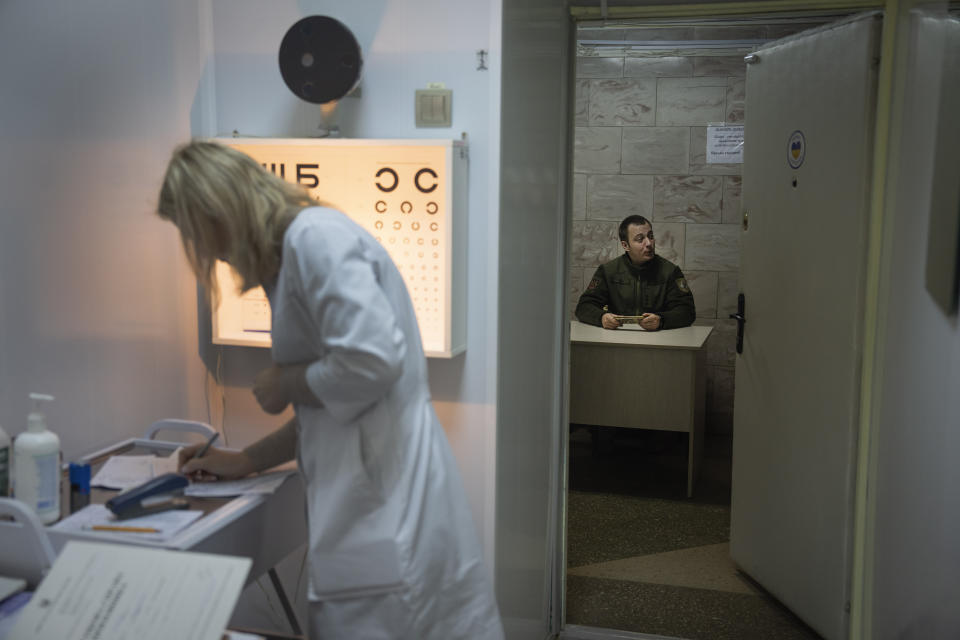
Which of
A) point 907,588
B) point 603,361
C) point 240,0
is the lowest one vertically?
point 907,588

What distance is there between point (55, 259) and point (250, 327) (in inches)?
25.0

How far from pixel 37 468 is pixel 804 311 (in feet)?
8.48

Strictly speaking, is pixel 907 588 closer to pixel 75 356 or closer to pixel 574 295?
pixel 75 356

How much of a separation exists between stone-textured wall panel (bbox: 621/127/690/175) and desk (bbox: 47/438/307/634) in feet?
14.4

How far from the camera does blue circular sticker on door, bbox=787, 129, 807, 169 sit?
3205 mm

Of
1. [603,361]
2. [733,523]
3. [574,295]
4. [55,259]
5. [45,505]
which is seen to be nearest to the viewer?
[45,505]

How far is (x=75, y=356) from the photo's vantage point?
6.38 feet

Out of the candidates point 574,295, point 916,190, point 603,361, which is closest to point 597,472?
point 603,361

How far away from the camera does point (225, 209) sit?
1.57 meters

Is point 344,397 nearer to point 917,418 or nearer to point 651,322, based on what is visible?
point 917,418

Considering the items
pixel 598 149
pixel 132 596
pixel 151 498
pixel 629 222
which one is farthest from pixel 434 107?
pixel 598 149

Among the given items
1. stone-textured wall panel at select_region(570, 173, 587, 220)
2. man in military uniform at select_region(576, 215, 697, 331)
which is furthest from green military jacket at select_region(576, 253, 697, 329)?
stone-textured wall panel at select_region(570, 173, 587, 220)

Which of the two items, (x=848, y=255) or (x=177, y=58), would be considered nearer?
(x=177, y=58)

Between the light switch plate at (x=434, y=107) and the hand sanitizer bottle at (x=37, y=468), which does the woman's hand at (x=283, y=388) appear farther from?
the light switch plate at (x=434, y=107)
